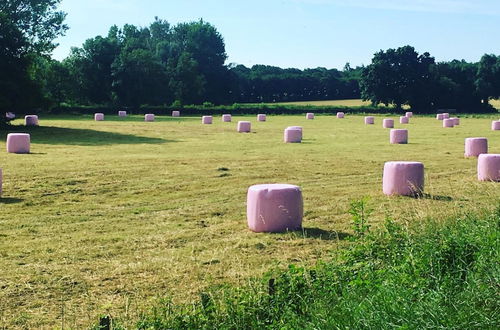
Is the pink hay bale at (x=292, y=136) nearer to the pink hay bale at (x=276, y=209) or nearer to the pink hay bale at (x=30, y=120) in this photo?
the pink hay bale at (x=30, y=120)

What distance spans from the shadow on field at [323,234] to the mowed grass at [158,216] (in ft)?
0.17

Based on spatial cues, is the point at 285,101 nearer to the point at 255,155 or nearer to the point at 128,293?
the point at 255,155

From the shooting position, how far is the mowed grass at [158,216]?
27.3ft

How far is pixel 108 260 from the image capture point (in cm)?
961

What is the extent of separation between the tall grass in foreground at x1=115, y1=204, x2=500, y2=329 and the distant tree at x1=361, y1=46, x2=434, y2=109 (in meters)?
82.9

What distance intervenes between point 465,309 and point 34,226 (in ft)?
25.7

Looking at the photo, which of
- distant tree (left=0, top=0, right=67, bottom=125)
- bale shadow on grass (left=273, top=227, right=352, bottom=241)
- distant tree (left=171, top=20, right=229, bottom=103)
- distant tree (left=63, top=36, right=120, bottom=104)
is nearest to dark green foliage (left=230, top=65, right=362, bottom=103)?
distant tree (left=171, top=20, right=229, bottom=103)

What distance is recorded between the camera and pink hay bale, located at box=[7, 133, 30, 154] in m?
24.8

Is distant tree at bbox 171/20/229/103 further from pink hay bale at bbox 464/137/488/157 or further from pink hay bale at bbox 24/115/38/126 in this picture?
pink hay bale at bbox 464/137/488/157

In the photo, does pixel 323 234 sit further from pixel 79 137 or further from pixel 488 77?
pixel 488 77

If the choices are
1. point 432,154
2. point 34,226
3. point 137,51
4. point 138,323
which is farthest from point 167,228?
point 137,51

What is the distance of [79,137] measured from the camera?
33750mm

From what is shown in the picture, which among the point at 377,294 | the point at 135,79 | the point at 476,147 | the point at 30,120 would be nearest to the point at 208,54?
the point at 135,79

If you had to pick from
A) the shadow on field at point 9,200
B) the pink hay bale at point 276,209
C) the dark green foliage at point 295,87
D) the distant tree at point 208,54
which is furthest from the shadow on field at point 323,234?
the dark green foliage at point 295,87
